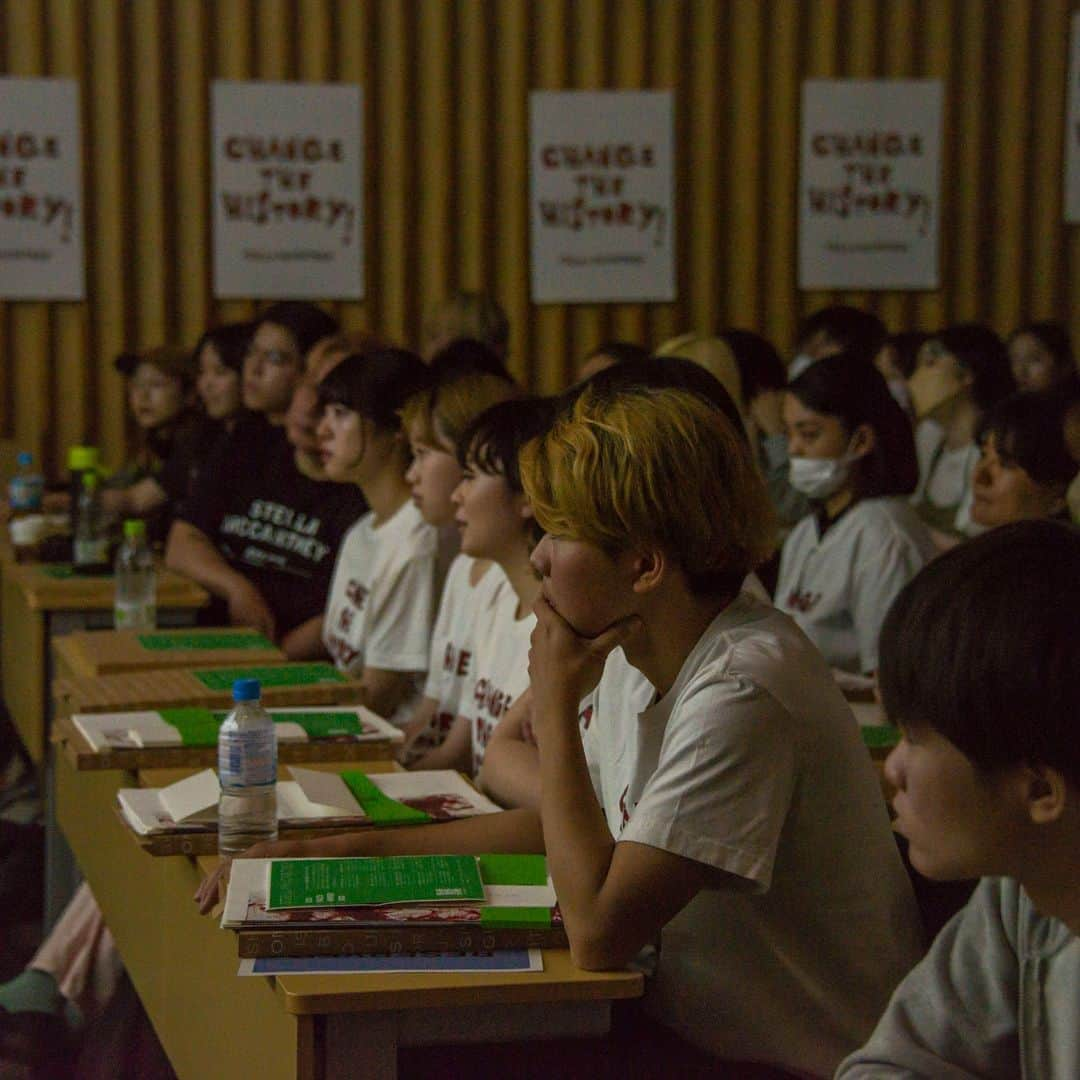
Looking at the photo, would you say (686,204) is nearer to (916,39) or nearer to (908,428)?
(916,39)

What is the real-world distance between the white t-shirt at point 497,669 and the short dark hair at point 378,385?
0.86m

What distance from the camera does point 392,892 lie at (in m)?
1.77

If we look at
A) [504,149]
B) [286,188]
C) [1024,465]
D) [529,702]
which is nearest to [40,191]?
[286,188]

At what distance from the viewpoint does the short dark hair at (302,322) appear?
5.03m

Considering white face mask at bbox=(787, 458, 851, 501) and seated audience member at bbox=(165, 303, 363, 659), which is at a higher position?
white face mask at bbox=(787, 458, 851, 501)

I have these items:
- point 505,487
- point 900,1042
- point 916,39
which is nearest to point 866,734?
point 505,487

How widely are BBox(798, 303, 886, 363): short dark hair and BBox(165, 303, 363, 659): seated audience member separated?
224cm

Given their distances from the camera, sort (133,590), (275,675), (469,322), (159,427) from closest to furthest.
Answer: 1. (275,675)
2. (133,590)
3. (469,322)
4. (159,427)

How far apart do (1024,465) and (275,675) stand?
5.68ft

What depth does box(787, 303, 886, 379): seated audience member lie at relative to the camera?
6027 millimetres

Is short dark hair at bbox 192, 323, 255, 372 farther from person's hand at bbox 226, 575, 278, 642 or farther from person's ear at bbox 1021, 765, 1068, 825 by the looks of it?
person's ear at bbox 1021, 765, 1068, 825

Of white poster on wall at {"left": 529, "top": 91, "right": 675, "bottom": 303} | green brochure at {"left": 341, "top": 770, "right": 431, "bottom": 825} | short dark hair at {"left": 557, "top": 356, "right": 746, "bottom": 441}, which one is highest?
white poster on wall at {"left": 529, "top": 91, "right": 675, "bottom": 303}

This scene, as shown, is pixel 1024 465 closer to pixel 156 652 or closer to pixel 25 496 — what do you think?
pixel 156 652

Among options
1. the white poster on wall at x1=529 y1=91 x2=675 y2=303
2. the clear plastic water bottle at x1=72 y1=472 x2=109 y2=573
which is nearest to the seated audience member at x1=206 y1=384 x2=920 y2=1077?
the clear plastic water bottle at x1=72 y1=472 x2=109 y2=573
